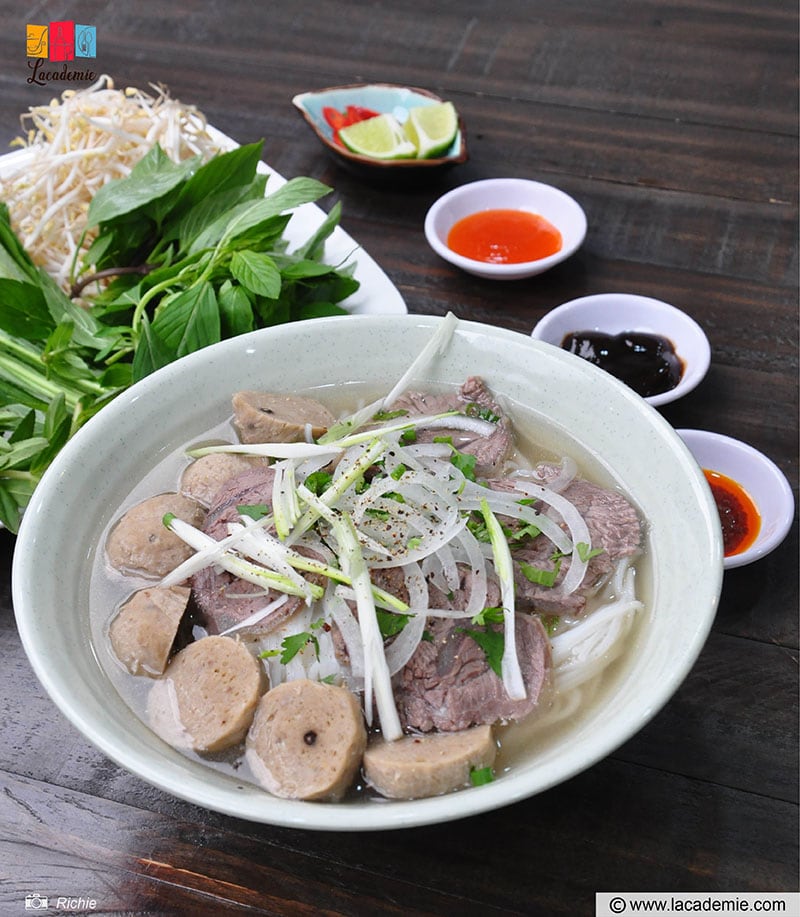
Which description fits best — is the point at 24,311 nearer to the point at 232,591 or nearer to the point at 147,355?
the point at 147,355

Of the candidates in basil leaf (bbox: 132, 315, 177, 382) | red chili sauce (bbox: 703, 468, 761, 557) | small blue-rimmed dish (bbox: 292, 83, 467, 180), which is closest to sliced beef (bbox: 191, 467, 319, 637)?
basil leaf (bbox: 132, 315, 177, 382)

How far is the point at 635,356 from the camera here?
257cm

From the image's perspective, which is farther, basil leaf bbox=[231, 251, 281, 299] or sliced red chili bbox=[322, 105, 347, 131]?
sliced red chili bbox=[322, 105, 347, 131]

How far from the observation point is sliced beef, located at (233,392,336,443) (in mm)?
1950

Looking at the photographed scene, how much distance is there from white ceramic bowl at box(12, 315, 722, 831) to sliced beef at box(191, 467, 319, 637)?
220 mm

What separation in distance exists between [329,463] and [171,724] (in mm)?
604

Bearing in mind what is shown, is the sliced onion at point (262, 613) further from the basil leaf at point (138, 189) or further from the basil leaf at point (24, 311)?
the basil leaf at point (138, 189)

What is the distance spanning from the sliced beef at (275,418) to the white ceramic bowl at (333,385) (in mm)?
63

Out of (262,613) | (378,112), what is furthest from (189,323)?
(378,112)

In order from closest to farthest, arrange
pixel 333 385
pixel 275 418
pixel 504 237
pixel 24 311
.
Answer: pixel 275 418 → pixel 333 385 → pixel 24 311 → pixel 504 237

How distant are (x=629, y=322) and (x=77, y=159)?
70.0 inches

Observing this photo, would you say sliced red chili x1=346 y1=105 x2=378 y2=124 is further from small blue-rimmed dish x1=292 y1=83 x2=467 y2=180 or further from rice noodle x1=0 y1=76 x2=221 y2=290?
rice noodle x1=0 y1=76 x2=221 y2=290

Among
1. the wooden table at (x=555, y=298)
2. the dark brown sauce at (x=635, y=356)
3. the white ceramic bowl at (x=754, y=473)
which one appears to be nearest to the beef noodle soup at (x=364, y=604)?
the wooden table at (x=555, y=298)

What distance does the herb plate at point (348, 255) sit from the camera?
8.41 feet
